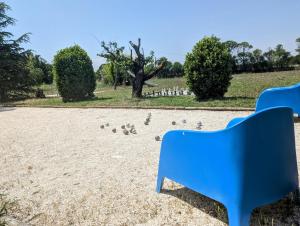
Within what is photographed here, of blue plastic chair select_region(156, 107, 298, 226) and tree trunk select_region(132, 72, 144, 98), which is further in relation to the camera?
tree trunk select_region(132, 72, 144, 98)

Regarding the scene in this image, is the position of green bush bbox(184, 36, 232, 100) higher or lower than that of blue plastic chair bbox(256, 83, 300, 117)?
higher

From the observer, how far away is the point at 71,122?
8.18m

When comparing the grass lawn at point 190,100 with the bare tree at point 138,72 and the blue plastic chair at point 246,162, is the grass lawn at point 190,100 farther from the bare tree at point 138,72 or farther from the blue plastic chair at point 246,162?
the blue plastic chair at point 246,162

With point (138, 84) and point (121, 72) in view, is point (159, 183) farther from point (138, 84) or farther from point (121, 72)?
Answer: point (121, 72)

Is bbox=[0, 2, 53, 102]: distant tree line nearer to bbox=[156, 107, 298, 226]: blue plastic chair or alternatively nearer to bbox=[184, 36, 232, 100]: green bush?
bbox=[184, 36, 232, 100]: green bush

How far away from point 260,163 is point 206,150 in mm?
407

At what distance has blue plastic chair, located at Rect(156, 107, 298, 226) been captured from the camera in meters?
1.96

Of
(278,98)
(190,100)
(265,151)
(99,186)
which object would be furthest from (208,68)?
(265,151)

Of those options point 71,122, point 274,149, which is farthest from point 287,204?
point 71,122

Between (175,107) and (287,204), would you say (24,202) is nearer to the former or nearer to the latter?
(287,204)

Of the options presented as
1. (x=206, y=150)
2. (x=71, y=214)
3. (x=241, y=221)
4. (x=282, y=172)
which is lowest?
(x=71, y=214)

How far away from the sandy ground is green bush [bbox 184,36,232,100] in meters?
4.22

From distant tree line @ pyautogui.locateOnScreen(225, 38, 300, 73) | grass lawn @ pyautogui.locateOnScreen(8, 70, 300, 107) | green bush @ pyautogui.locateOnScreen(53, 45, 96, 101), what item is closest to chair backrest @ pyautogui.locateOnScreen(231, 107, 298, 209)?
grass lawn @ pyautogui.locateOnScreen(8, 70, 300, 107)

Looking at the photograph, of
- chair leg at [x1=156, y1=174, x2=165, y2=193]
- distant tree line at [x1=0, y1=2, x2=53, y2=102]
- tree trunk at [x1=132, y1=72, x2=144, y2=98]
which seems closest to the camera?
chair leg at [x1=156, y1=174, x2=165, y2=193]
